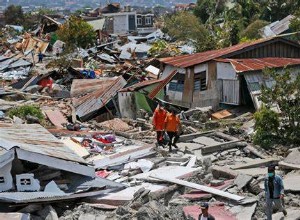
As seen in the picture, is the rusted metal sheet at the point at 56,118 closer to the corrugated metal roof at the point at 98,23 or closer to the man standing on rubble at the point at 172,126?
the man standing on rubble at the point at 172,126

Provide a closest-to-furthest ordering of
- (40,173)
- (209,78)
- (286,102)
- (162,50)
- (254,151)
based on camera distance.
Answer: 1. (40,173)
2. (254,151)
3. (286,102)
4. (209,78)
5. (162,50)

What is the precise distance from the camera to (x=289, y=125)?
14.5 meters

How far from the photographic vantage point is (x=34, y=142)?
10922 millimetres

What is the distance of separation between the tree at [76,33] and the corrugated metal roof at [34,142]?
100ft

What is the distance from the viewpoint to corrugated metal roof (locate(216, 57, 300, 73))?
19.3m

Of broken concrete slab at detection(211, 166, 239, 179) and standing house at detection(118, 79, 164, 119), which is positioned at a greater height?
broken concrete slab at detection(211, 166, 239, 179)

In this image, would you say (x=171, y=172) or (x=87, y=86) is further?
(x=87, y=86)

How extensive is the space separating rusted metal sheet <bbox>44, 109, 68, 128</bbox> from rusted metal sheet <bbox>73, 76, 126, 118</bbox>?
1.08m

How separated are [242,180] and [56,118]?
10516mm

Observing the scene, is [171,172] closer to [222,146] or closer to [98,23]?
[222,146]

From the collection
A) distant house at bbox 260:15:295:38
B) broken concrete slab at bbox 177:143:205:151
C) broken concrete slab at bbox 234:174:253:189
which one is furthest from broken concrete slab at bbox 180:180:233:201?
distant house at bbox 260:15:295:38

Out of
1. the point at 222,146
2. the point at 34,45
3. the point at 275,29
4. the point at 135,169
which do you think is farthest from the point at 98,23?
the point at 135,169

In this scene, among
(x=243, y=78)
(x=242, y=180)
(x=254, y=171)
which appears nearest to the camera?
(x=242, y=180)

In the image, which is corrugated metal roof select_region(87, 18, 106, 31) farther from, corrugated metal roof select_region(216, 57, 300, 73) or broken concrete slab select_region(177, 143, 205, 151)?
broken concrete slab select_region(177, 143, 205, 151)
